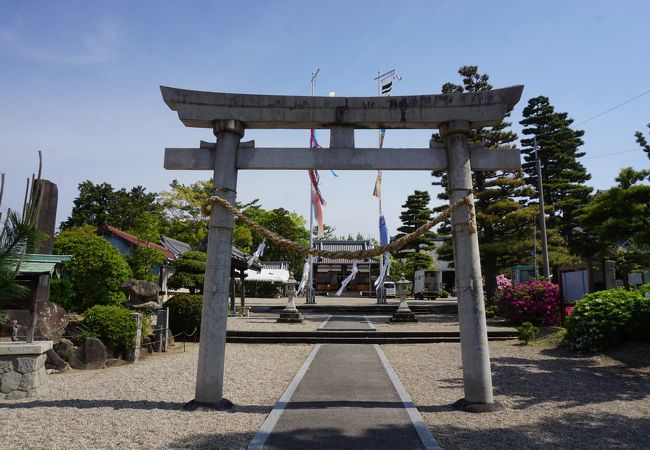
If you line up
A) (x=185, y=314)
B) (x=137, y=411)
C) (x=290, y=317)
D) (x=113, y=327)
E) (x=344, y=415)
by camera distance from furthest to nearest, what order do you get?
(x=290, y=317)
(x=185, y=314)
(x=113, y=327)
(x=137, y=411)
(x=344, y=415)

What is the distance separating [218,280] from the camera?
6008mm

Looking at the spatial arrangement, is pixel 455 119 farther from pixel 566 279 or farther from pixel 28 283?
pixel 566 279

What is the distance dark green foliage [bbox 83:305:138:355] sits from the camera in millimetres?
9773

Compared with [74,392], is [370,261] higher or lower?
higher

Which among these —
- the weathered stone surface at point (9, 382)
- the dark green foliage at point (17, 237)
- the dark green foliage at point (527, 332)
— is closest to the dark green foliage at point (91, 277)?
the weathered stone surface at point (9, 382)

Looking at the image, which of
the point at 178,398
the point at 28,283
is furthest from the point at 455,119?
the point at 28,283

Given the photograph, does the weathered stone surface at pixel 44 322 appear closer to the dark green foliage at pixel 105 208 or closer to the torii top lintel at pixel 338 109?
the torii top lintel at pixel 338 109

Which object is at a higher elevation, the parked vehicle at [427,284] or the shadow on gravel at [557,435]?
the parked vehicle at [427,284]

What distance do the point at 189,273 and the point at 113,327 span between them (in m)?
7.56

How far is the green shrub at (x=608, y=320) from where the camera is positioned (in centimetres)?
995

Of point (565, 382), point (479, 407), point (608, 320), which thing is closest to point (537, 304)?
point (608, 320)

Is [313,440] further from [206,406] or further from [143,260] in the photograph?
[143,260]

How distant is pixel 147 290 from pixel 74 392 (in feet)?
25.8

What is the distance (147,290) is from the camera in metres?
14.5
